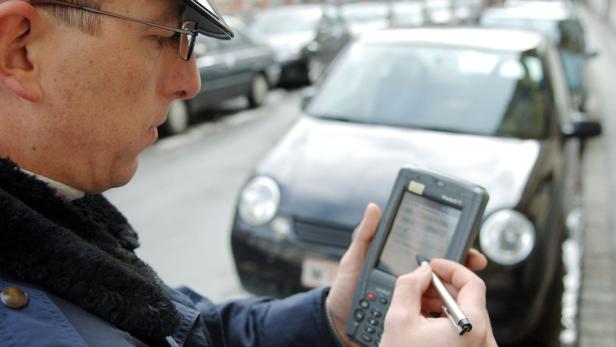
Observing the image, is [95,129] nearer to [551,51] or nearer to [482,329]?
[482,329]

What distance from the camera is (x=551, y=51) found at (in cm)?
489

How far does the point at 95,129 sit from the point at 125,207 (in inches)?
196

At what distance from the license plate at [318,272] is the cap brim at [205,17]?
2.11 m

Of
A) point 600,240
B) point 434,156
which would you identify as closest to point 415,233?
point 434,156

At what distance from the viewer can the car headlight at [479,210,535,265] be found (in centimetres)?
313

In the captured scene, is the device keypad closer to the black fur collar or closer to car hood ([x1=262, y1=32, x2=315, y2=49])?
the black fur collar

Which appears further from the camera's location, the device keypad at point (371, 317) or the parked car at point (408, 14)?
the parked car at point (408, 14)

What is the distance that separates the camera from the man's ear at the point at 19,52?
3.19 ft

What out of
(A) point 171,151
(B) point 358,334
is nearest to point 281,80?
(A) point 171,151

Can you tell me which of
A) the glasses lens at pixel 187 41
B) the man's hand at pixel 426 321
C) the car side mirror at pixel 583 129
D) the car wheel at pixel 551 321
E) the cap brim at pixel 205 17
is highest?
the cap brim at pixel 205 17

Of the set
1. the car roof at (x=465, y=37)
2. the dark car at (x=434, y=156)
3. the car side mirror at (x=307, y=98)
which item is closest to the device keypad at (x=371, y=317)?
the dark car at (x=434, y=156)

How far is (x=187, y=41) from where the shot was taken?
3.87ft

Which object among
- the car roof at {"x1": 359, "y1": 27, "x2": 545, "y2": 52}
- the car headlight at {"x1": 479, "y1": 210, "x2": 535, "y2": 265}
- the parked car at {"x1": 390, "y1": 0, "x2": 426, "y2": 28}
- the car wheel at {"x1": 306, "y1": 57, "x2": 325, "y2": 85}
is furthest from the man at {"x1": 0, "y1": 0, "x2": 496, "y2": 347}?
the parked car at {"x1": 390, "y1": 0, "x2": 426, "y2": 28}

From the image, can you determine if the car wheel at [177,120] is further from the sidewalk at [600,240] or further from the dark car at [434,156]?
the sidewalk at [600,240]
